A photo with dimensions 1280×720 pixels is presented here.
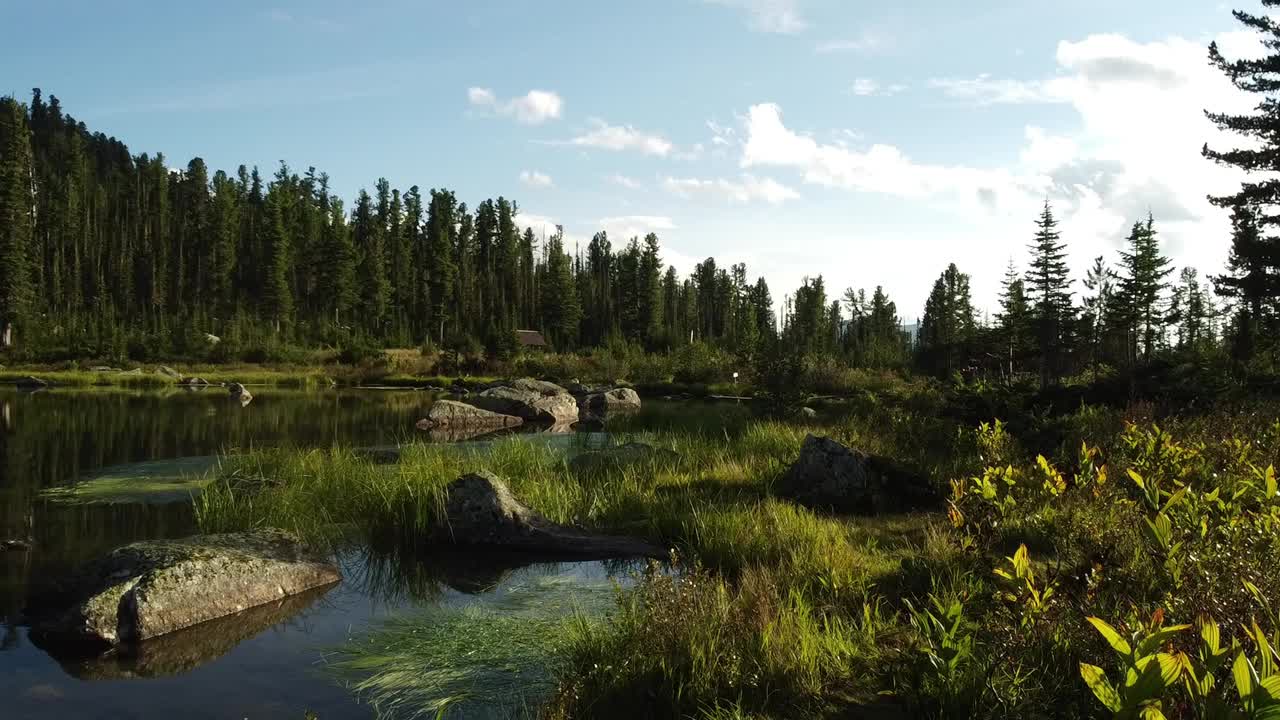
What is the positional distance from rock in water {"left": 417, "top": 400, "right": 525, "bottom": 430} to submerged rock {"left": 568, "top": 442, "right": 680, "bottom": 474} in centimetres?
985

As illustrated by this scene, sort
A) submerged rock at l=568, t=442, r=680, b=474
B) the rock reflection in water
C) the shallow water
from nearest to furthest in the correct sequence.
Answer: the shallow water, the rock reflection in water, submerged rock at l=568, t=442, r=680, b=474

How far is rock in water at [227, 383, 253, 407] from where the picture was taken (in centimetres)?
2773

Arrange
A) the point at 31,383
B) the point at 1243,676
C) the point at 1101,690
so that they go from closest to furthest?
the point at 1243,676 < the point at 1101,690 < the point at 31,383

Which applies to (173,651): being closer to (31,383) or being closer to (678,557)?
(678,557)

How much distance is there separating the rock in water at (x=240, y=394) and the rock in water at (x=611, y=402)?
11.4m

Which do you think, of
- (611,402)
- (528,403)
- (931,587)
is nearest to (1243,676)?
(931,587)

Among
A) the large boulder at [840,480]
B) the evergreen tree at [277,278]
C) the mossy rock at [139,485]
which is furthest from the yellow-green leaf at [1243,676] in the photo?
the evergreen tree at [277,278]

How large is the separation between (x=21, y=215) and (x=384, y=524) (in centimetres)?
5300

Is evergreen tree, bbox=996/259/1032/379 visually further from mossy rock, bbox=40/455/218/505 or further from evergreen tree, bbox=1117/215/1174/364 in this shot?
mossy rock, bbox=40/455/218/505

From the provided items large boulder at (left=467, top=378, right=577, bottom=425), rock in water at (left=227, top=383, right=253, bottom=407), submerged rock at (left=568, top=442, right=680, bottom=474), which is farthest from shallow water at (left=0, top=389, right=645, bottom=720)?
rock in water at (left=227, top=383, right=253, bottom=407)

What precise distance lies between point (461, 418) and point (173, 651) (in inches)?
659

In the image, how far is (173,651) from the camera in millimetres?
5273

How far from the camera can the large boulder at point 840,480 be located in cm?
842

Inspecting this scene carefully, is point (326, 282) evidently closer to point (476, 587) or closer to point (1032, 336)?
point (1032, 336)
